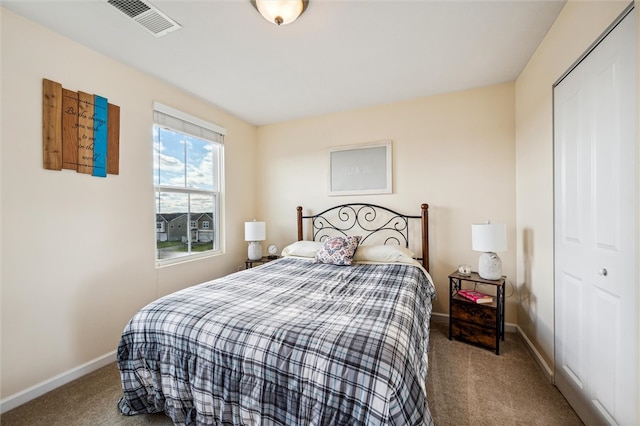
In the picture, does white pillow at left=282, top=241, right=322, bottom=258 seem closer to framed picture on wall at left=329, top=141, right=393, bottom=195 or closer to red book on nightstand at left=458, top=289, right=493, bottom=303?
framed picture on wall at left=329, top=141, right=393, bottom=195

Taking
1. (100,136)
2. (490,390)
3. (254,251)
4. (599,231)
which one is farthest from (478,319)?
(100,136)

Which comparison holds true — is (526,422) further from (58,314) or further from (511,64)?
(58,314)

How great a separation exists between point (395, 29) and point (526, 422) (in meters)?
2.70

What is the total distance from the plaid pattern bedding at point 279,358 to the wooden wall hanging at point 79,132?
1.35 m

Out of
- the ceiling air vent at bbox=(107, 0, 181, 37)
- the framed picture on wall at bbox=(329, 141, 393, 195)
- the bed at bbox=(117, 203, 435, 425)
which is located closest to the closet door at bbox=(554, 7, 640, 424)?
the bed at bbox=(117, 203, 435, 425)

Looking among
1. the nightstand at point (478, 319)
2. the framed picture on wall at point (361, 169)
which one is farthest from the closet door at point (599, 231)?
the framed picture on wall at point (361, 169)

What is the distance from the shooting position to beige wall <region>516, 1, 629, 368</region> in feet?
5.18

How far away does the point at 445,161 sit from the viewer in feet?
9.49

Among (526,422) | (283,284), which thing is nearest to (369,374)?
(283,284)

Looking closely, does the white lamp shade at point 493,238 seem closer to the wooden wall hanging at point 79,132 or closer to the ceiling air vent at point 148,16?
the ceiling air vent at point 148,16

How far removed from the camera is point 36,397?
5.67ft

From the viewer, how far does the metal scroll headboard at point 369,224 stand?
2944mm

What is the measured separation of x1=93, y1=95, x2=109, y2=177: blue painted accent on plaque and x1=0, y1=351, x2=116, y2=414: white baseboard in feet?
5.07

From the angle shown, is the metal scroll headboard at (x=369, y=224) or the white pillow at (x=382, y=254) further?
the metal scroll headboard at (x=369, y=224)
